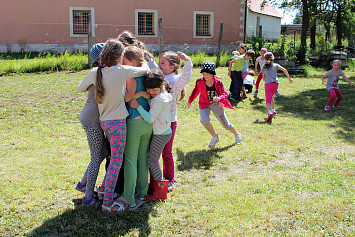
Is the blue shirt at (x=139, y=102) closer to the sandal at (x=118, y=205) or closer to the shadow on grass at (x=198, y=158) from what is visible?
the sandal at (x=118, y=205)

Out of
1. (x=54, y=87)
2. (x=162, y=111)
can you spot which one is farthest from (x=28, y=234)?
(x=54, y=87)

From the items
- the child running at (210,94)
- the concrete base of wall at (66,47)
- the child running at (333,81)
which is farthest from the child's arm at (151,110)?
the concrete base of wall at (66,47)

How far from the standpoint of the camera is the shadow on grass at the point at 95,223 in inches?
131

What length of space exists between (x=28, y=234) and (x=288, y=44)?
16653mm

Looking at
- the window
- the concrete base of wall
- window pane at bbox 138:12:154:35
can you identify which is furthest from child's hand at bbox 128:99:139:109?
the window

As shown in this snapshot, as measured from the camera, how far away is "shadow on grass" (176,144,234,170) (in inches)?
203

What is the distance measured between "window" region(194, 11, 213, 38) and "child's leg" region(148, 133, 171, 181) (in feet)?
67.3

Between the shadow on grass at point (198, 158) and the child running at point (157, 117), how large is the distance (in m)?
1.12

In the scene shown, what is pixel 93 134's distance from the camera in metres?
3.62

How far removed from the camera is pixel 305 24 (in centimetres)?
1928

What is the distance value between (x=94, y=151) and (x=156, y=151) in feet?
2.09

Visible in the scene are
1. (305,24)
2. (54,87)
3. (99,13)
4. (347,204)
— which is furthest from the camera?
(99,13)

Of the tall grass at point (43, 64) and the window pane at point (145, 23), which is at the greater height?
the window pane at point (145, 23)

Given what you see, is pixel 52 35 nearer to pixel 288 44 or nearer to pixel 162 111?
pixel 288 44
